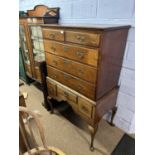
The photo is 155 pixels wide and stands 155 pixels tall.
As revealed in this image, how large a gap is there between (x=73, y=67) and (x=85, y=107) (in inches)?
18.1

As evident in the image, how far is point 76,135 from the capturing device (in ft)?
6.01

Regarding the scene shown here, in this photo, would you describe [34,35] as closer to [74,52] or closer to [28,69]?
[28,69]

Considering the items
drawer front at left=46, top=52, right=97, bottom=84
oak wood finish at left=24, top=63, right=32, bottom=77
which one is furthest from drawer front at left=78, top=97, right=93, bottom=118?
oak wood finish at left=24, top=63, right=32, bottom=77

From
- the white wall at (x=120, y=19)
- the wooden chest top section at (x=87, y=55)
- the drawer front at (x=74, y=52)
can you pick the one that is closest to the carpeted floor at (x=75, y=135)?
the white wall at (x=120, y=19)

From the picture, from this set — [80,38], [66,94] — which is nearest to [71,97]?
[66,94]

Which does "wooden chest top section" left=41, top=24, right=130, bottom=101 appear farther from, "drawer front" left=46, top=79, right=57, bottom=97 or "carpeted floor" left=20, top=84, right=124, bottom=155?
"carpeted floor" left=20, top=84, right=124, bottom=155

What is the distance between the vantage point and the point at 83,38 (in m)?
1.22

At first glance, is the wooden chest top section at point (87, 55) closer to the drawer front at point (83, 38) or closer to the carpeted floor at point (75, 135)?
the drawer front at point (83, 38)

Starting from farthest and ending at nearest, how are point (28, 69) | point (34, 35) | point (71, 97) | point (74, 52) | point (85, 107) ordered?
point (28, 69), point (34, 35), point (71, 97), point (85, 107), point (74, 52)

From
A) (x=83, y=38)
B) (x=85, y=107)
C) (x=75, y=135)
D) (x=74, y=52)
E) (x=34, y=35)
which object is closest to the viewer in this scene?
(x=83, y=38)
